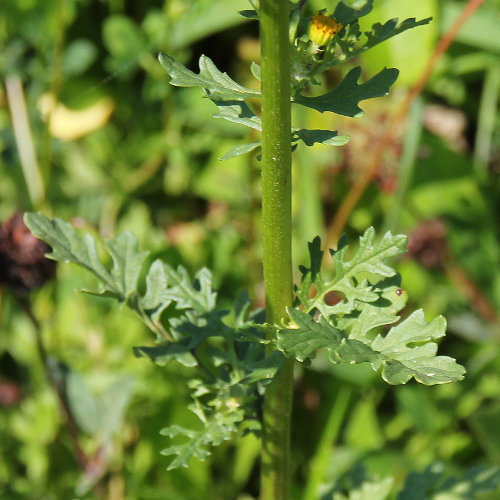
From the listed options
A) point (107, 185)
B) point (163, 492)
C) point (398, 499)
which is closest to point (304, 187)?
point (107, 185)

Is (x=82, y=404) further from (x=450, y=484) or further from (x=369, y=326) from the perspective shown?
(x=369, y=326)

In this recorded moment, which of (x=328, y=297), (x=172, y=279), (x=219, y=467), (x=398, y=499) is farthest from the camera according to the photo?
(x=328, y=297)

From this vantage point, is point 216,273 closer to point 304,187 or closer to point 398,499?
point 304,187

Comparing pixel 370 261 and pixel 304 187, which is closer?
pixel 370 261

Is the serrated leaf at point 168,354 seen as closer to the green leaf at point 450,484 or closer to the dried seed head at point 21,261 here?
the green leaf at point 450,484

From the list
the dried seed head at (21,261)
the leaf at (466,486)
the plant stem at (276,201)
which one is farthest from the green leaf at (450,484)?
the dried seed head at (21,261)

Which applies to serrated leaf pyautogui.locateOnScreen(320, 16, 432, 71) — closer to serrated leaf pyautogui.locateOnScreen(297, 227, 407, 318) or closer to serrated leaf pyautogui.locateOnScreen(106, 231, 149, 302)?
serrated leaf pyautogui.locateOnScreen(297, 227, 407, 318)

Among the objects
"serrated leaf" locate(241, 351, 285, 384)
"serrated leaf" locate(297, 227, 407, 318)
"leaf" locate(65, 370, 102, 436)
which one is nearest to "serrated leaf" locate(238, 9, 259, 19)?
"serrated leaf" locate(297, 227, 407, 318)
